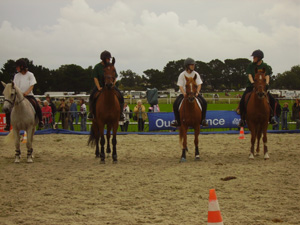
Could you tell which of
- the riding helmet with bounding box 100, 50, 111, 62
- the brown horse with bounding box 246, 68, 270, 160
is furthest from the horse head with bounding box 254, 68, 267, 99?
the riding helmet with bounding box 100, 50, 111, 62

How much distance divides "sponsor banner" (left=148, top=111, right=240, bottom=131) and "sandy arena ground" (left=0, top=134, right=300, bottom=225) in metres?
8.80

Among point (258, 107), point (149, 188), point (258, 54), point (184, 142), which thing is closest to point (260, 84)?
point (258, 107)

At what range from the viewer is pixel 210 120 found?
2273cm

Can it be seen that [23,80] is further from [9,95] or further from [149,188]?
[149,188]

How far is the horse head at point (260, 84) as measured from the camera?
1129cm

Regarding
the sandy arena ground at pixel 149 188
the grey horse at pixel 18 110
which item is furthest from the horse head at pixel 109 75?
the grey horse at pixel 18 110

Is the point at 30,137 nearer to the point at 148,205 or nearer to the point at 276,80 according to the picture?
the point at 148,205

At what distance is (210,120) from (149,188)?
15365 millimetres

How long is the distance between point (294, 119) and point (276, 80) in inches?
4401

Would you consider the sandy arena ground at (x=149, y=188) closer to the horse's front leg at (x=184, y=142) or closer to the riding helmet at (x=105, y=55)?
the horse's front leg at (x=184, y=142)

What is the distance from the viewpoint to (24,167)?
1098 cm

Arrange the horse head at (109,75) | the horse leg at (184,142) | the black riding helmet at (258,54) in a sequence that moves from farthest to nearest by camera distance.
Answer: the black riding helmet at (258,54) < the horse leg at (184,142) < the horse head at (109,75)

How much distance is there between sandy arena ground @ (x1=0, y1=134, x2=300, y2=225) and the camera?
5.81m

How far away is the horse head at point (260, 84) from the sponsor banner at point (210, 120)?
11.1 meters
